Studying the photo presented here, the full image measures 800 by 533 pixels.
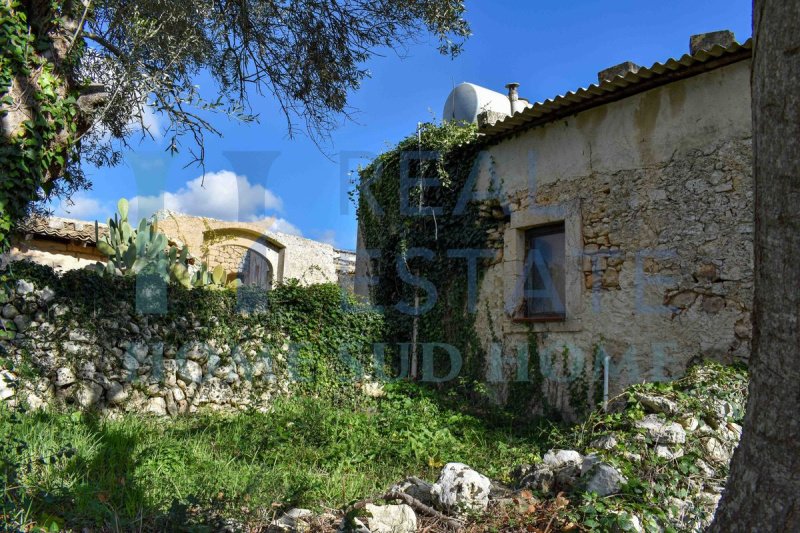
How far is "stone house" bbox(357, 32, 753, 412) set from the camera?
632 cm

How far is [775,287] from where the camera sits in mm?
2008

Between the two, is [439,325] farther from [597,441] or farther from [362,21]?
[597,441]

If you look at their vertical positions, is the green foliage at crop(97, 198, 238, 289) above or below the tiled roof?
below

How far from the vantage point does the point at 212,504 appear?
11.4ft

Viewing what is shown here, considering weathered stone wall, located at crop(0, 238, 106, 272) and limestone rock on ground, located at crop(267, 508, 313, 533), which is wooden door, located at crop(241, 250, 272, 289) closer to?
weathered stone wall, located at crop(0, 238, 106, 272)

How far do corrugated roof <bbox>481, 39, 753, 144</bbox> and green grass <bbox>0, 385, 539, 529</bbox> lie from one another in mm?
3896

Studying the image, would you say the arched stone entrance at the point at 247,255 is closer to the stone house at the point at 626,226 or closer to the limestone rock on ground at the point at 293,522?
the stone house at the point at 626,226

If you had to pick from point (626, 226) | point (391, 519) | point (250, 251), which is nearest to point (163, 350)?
point (391, 519)

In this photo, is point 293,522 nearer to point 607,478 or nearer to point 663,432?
point 607,478

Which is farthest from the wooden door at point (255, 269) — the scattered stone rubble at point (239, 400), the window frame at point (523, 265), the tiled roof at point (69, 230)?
the window frame at point (523, 265)

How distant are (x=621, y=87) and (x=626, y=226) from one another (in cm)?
159

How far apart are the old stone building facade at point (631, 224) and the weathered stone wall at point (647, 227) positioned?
1 cm

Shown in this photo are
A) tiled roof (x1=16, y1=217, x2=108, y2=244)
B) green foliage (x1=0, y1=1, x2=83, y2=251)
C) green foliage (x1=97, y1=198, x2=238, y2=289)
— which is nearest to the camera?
green foliage (x1=0, y1=1, x2=83, y2=251)

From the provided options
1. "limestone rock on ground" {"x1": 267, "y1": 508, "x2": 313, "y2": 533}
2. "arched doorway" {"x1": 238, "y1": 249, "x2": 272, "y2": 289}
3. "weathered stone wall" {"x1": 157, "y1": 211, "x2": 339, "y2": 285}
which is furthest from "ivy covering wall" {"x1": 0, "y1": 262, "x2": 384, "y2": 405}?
"arched doorway" {"x1": 238, "y1": 249, "x2": 272, "y2": 289}
